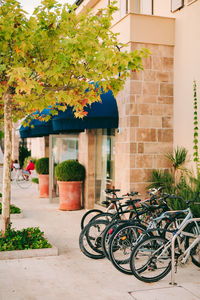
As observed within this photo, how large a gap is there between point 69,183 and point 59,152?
181 centimetres

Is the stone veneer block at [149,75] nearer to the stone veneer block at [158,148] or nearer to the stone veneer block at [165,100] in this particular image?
the stone veneer block at [165,100]

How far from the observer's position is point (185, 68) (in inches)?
376

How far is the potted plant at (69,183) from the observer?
12.0 metres

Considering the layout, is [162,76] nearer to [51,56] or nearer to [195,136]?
[195,136]

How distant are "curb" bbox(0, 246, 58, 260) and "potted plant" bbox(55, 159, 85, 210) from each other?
16.9ft

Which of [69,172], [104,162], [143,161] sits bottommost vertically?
[69,172]

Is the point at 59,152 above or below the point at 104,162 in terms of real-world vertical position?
above

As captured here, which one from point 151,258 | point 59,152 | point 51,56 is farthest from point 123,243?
point 59,152

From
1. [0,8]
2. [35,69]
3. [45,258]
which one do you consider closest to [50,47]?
[35,69]

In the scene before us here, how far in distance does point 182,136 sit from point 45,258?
474 centimetres

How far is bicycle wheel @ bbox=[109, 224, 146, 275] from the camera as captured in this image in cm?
587

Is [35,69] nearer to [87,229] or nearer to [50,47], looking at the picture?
[50,47]

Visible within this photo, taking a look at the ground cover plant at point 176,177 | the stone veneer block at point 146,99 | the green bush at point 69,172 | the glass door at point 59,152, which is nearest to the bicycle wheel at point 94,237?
the ground cover plant at point 176,177

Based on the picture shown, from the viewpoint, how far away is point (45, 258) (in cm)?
666
